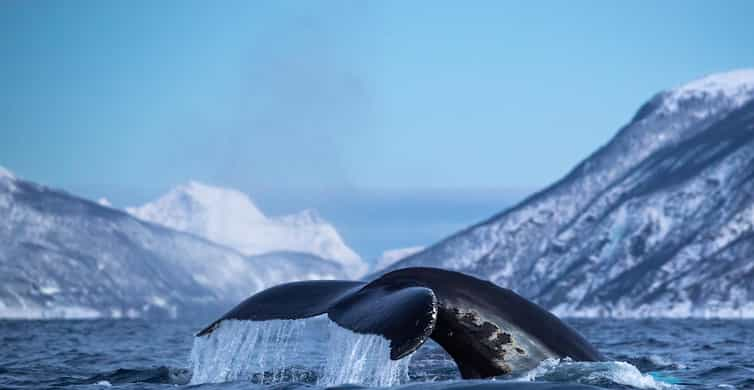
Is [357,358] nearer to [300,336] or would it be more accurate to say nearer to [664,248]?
[300,336]

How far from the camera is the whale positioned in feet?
30.4

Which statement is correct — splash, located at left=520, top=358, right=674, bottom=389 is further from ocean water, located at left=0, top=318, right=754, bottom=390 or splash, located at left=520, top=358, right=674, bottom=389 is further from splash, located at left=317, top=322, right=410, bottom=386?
splash, located at left=317, top=322, right=410, bottom=386

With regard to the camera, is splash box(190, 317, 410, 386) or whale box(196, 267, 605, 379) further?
whale box(196, 267, 605, 379)

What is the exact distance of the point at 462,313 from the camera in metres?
9.29

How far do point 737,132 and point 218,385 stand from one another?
18902cm

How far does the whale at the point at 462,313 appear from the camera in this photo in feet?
30.4

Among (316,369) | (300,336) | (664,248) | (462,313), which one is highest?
(664,248)

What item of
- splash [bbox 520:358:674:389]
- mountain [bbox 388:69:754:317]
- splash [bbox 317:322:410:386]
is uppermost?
mountain [bbox 388:69:754:317]

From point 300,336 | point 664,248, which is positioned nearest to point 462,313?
point 300,336

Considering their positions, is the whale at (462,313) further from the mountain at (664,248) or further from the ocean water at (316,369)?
the mountain at (664,248)

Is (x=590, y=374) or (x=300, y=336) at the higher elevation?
(x=300, y=336)

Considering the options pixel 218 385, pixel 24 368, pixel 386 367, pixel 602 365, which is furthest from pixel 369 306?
pixel 24 368

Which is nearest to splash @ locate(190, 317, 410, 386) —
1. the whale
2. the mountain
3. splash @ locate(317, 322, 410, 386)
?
splash @ locate(317, 322, 410, 386)

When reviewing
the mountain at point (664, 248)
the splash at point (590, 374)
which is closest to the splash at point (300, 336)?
the splash at point (590, 374)
